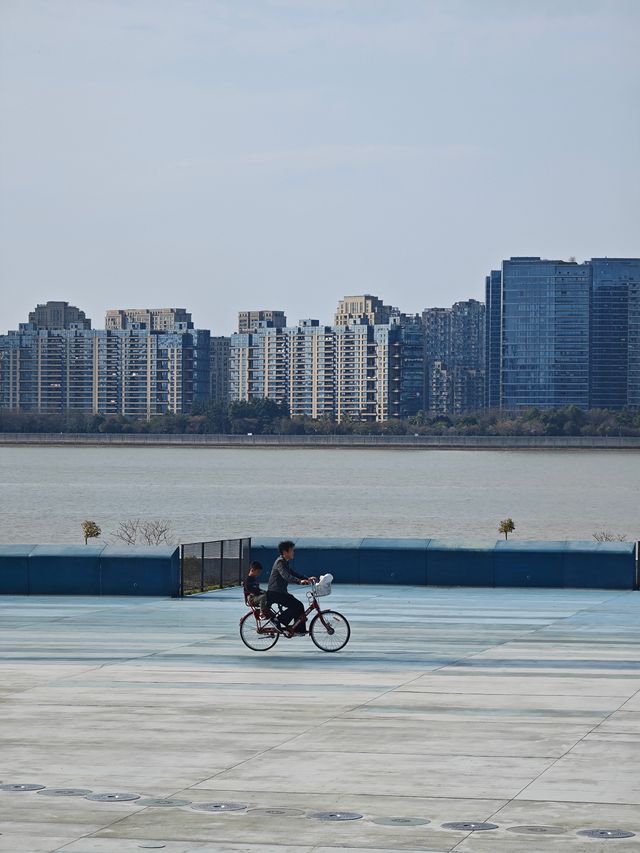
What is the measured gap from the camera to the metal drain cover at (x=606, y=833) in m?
11.9

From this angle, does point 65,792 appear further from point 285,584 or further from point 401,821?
point 285,584

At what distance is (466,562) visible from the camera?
113ft

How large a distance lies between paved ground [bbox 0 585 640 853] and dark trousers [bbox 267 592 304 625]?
61cm

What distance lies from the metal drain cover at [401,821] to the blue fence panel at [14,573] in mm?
21118

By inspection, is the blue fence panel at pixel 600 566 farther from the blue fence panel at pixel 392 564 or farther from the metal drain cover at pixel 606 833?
the metal drain cover at pixel 606 833

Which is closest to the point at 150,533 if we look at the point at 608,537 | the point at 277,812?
the point at 608,537

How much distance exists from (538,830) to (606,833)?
0.55 m

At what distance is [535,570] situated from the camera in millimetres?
34188

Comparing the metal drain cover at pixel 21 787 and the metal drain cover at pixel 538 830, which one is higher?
the metal drain cover at pixel 538 830

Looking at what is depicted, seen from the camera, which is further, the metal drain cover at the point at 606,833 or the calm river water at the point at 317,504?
the calm river water at the point at 317,504

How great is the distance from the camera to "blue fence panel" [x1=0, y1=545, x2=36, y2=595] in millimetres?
32594

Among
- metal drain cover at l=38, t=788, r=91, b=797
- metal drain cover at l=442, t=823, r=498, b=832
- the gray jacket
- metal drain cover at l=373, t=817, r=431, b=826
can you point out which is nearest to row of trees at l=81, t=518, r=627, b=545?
the gray jacket

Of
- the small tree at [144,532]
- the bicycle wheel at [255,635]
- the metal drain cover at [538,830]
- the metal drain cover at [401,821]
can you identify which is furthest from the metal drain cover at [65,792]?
the small tree at [144,532]

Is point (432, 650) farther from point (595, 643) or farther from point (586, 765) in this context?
point (586, 765)
